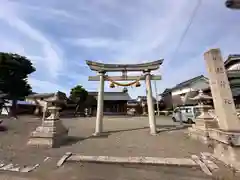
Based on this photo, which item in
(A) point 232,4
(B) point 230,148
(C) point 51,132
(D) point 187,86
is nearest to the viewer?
(A) point 232,4

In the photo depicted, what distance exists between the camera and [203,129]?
27.2 ft

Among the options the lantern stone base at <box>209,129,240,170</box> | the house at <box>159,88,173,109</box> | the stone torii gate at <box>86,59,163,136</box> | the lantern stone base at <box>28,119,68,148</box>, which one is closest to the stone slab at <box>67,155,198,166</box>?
the lantern stone base at <box>209,129,240,170</box>

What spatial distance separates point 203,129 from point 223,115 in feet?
12.4

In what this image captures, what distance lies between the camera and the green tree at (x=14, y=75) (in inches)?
1046

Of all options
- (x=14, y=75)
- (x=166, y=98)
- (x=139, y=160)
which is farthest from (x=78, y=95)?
(x=139, y=160)

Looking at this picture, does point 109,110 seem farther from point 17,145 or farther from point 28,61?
point 17,145

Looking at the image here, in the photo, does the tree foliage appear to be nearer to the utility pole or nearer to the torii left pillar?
the torii left pillar

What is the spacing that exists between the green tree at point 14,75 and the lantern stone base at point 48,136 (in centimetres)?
2394

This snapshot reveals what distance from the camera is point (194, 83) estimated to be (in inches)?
1394

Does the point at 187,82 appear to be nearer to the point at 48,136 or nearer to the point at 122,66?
the point at 122,66

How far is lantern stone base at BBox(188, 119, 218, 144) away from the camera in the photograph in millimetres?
7875

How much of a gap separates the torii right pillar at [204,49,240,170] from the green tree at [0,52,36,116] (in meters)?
31.0

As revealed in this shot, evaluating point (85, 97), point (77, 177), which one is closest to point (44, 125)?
point (77, 177)

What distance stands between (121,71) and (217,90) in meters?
7.83
